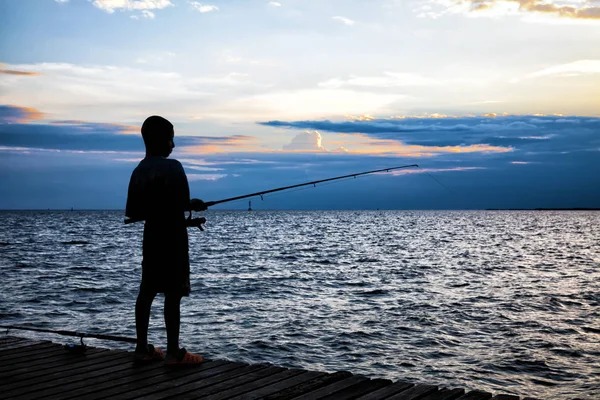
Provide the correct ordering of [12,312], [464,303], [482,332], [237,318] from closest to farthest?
[482,332], [237,318], [12,312], [464,303]

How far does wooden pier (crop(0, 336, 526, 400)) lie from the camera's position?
15.2 ft

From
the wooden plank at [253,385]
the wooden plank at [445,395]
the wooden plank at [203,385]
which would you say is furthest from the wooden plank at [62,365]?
the wooden plank at [445,395]

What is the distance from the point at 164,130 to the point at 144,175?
504 mm

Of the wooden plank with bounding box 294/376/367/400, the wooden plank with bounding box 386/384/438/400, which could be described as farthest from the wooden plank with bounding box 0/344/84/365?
the wooden plank with bounding box 386/384/438/400

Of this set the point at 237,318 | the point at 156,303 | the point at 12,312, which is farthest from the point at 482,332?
the point at 12,312

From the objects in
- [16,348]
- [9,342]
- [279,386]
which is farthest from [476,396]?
[9,342]

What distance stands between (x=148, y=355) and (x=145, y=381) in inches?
30.8

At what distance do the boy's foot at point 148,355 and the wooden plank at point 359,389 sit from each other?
2.08 metres

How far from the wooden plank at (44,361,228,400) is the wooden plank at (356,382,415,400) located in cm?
169

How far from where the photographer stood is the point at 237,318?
48.8ft

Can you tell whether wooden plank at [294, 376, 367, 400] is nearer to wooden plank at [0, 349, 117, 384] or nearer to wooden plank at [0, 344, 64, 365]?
wooden plank at [0, 349, 117, 384]

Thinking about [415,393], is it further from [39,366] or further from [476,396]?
[39,366]

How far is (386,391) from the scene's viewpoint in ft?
15.7

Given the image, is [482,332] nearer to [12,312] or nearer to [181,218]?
[181,218]
